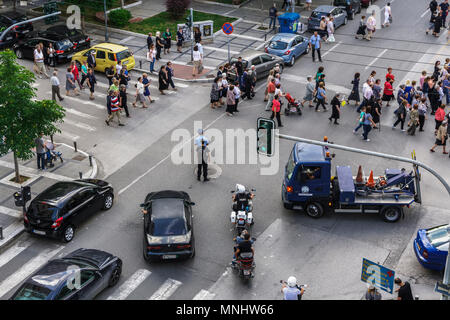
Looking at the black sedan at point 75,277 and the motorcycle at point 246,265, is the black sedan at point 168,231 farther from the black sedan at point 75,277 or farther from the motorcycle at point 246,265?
the motorcycle at point 246,265

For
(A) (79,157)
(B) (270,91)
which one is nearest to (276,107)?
(B) (270,91)

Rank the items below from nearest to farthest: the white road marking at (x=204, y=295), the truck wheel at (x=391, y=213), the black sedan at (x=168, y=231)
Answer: the white road marking at (x=204, y=295) < the black sedan at (x=168, y=231) < the truck wheel at (x=391, y=213)

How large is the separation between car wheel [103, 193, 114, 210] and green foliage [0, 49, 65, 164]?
129 inches

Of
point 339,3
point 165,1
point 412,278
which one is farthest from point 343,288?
point 165,1

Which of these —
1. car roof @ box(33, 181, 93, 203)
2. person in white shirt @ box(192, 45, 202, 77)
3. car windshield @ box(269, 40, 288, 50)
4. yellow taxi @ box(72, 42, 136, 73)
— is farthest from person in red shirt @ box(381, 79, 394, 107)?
car roof @ box(33, 181, 93, 203)

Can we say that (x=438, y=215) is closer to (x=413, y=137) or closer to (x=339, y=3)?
(x=413, y=137)

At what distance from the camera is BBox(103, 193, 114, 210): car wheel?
21.4 m

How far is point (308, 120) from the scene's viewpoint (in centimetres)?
2798

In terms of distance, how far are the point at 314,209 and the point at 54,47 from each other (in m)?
19.8

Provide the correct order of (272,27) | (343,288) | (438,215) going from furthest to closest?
(272,27) < (438,215) < (343,288)

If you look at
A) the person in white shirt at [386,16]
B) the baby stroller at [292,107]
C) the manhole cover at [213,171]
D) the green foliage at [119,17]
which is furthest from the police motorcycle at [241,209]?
the person in white shirt at [386,16]

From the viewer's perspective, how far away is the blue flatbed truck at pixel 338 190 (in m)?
20.2

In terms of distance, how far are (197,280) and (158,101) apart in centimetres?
1374

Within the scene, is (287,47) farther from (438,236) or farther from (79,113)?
(438,236)
